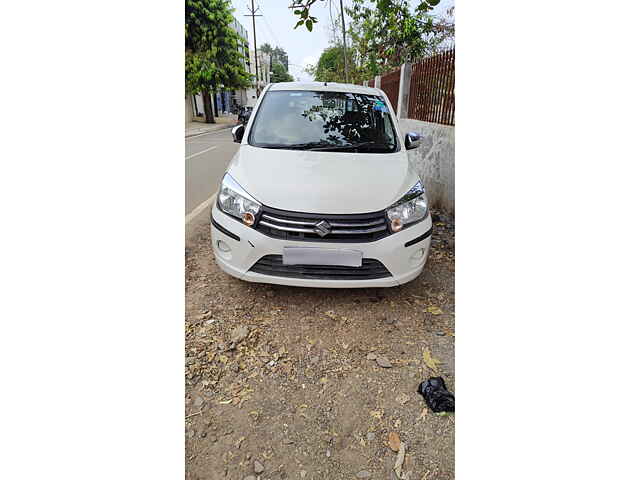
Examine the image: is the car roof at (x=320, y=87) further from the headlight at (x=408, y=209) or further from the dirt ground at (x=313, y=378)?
the dirt ground at (x=313, y=378)

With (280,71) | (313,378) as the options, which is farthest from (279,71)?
(313,378)

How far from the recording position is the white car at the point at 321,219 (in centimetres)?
229

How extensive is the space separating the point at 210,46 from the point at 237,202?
772 inches

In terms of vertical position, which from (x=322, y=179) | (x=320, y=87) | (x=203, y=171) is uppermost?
(x=320, y=87)

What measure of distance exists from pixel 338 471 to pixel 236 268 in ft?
4.48

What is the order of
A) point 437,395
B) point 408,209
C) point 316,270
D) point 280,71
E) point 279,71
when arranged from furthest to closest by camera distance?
point 279,71
point 280,71
point 408,209
point 316,270
point 437,395

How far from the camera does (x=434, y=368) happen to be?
2.11 metres

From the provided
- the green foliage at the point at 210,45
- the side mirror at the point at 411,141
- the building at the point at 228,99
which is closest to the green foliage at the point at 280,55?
the side mirror at the point at 411,141

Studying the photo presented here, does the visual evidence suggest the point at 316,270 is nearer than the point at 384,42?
Yes

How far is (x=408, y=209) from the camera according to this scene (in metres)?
2.47

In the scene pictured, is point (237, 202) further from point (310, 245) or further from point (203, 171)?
point (203, 171)

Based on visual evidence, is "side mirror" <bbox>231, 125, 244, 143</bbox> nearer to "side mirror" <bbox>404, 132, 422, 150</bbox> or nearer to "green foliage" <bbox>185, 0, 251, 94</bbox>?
"side mirror" <bbox>404, 132, 422, 150</bbox>

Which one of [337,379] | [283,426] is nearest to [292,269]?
[337,379]

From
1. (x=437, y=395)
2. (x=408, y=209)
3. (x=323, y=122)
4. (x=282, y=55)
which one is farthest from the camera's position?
(x=282, y=55)
